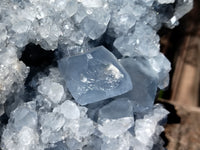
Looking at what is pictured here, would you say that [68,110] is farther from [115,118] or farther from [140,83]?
[140,83]

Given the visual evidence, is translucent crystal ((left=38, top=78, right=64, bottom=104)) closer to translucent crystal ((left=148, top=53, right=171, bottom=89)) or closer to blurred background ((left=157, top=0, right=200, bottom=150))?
translucent crystal ((left=148, top=53, right=171, bottom=89))

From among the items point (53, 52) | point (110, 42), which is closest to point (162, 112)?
point (110, 42)

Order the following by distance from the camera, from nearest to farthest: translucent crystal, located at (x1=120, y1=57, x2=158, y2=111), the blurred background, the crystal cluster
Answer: the crystal cluster → translucent crystal, located at (x1=120, y1=57, x2=158, y2=111) → the blurred background

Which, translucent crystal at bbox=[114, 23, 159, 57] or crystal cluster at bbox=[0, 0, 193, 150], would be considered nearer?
crystal cluster at bbox=[0, 0, 193, 150]

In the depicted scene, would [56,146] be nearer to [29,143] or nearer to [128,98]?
[29,143]

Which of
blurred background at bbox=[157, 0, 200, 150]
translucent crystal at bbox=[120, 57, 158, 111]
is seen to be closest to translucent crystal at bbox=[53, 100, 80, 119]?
translucent crystal at bbox=[120, 57, 158, 111]

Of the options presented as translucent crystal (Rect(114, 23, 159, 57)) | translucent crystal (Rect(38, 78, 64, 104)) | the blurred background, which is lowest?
the blurred background

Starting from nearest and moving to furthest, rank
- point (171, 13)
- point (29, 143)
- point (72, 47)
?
point (29, 143) → point (72, 47) → point (171, 13)
